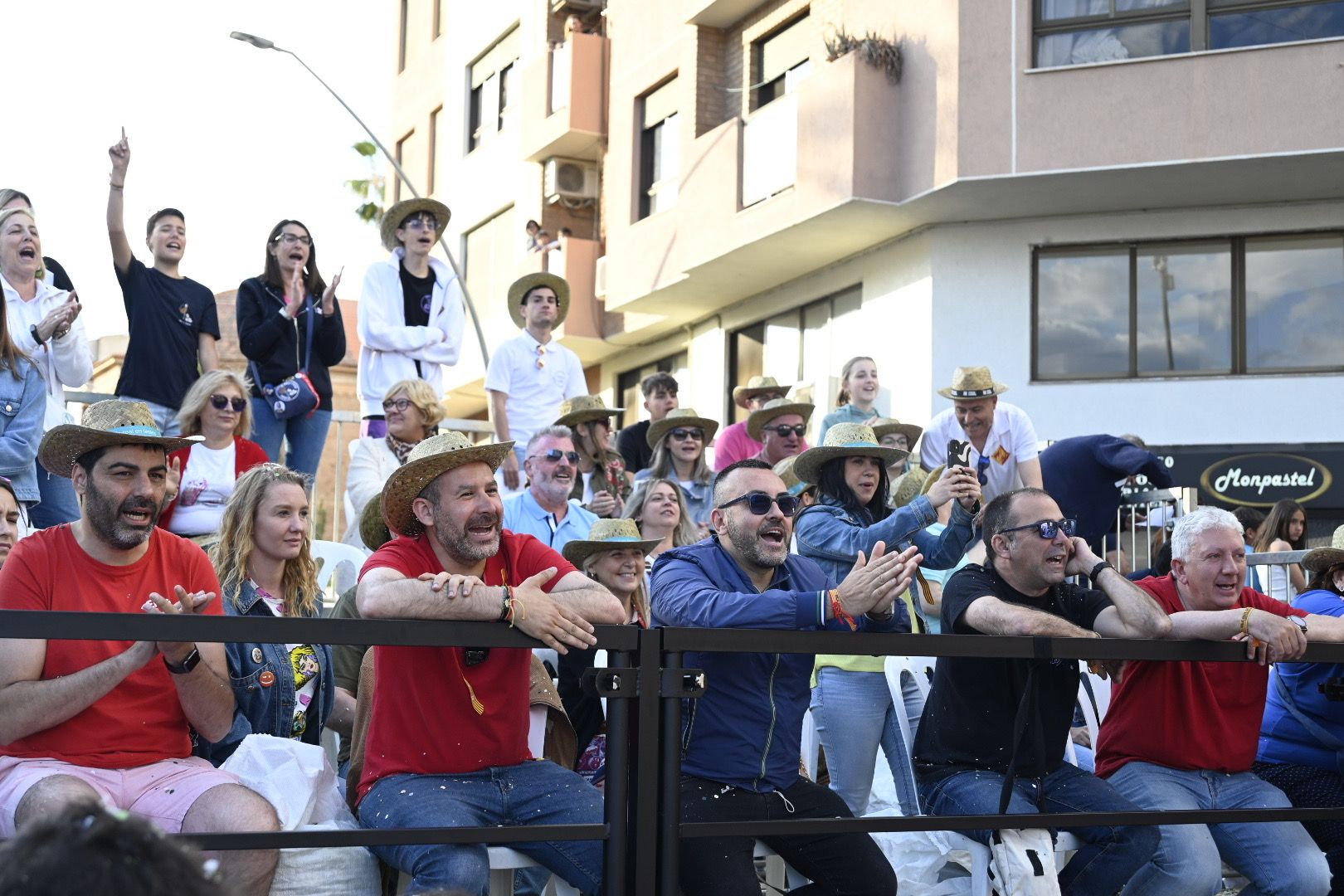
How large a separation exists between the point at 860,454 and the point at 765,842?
2.31 metres

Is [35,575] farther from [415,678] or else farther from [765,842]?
[765,842]

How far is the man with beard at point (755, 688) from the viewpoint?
14.6ft

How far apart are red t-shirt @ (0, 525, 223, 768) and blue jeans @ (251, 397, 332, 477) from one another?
4272 mm

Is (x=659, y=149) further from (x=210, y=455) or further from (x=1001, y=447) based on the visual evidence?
(x=210, y=455)

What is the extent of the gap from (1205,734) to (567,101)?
67.1ft

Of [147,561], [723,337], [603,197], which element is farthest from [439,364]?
[603,197]

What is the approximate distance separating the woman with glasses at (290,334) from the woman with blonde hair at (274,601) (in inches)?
120

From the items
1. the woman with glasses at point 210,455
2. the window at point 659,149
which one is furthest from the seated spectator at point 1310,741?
the window at point 659,149

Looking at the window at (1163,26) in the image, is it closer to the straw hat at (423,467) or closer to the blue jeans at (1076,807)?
the blue jeans at (1076,807)

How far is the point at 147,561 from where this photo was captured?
4523 millimetres

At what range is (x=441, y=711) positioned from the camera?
448 cm

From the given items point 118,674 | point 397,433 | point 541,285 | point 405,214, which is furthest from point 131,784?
point 541,285

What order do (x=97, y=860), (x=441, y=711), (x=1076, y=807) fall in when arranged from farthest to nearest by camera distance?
(x=1076, y=807), (x=441, y=711), (x=97, y=860)

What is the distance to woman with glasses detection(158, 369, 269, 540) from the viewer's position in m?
7.18
